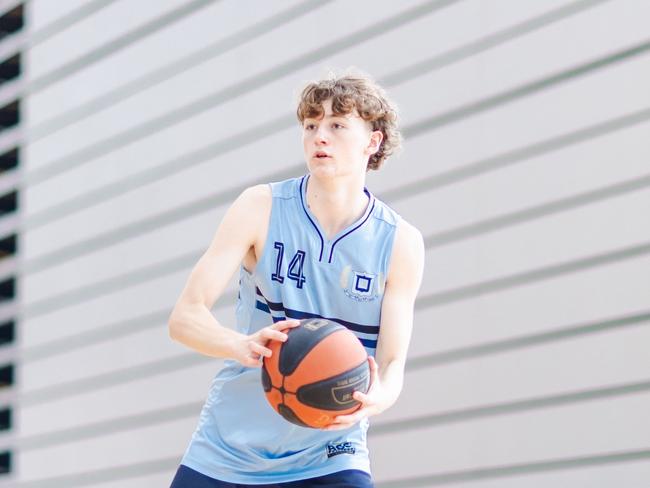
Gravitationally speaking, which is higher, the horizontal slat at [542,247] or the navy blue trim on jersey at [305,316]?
the horizontal slat at [542,247]

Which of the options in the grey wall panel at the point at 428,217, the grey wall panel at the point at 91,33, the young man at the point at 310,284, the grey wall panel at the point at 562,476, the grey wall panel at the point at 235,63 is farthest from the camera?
the grey wall panel at the point at 91,33

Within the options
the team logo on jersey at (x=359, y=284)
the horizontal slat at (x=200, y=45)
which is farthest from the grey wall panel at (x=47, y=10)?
the team logo on jersey at (x=359, y=284)

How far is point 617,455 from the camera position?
5969 millimetres

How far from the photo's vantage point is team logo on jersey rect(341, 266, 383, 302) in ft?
13.4

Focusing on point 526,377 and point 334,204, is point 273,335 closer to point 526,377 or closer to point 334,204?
point 334,204

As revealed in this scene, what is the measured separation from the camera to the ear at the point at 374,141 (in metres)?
4.32

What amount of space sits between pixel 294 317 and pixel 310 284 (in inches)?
5.2

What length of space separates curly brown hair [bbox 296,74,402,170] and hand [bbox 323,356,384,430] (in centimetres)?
94

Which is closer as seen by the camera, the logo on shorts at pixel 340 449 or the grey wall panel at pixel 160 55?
the logo on shorts at pixel 340 449

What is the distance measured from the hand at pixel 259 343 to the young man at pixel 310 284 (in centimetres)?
28

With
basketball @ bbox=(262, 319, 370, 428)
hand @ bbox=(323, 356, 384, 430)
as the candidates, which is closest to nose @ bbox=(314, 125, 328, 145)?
basketball @ bbox=(262, 319, 370, 428)

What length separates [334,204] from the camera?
166 inches

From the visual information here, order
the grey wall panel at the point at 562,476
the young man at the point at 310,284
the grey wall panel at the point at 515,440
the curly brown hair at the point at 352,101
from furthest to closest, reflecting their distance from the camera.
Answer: the grey wall panel at the point at 515,440 < the grey wall panel at the point at 562,476 < the curly brown hair at the point at 352,101 < the young man at the point at 310,284

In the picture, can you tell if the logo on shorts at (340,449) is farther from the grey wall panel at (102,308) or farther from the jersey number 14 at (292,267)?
the grey wall panel at (102,308)
